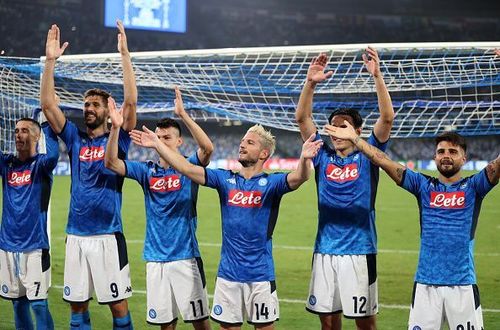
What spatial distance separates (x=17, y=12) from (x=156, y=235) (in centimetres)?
3269

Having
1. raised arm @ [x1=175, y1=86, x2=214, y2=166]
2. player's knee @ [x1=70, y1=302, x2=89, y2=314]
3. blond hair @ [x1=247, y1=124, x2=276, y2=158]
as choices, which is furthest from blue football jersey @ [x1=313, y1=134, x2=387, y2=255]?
player's knee @ [x1=70, y1=302, x2=89, y2=314]

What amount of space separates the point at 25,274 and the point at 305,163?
2.55 m

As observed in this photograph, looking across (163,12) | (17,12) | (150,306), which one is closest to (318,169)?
(150,306)

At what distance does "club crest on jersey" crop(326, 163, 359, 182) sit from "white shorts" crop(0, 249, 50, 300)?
2.42m

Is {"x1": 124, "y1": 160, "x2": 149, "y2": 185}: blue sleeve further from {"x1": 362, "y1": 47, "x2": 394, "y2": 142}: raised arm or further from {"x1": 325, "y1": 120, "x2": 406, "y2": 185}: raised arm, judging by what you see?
{"x1": 362, "y1": 47, "x2": 394, "y2": 142}: raised arm

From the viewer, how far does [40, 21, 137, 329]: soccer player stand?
5652 millimetres

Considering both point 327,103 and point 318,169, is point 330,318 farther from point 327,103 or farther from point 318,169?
point 327,103

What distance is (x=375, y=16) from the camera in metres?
45.0

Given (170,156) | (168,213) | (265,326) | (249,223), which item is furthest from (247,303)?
(170,156)

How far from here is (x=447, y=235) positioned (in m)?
4.91

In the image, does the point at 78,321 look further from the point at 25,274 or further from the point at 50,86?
the point at 50,86

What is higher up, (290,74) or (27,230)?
(290,74)

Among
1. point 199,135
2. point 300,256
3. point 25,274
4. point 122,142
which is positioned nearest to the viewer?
point 199,135

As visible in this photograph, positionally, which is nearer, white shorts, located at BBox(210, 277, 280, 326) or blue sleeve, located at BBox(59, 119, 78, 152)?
white shorts, located at BBox(210, 277, 280, 326)
